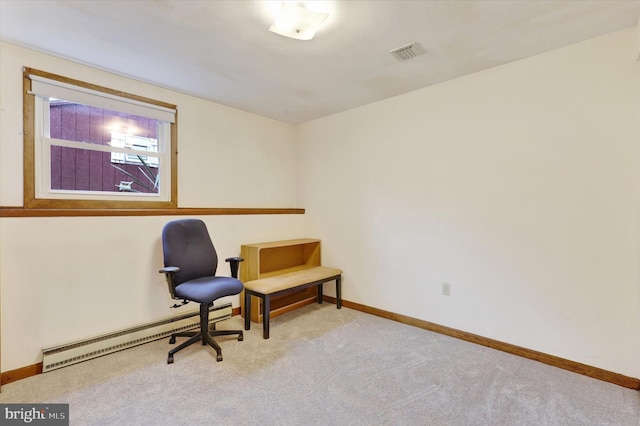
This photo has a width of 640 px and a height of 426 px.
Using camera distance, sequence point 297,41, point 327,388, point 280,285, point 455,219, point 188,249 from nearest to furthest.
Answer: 1. point 327,388
2. point 297,41
3. point 188,249
4. point 455,219
5. point 280,285

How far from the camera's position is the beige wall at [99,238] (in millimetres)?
2104

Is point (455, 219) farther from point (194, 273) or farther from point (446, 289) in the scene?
point (194, 273)

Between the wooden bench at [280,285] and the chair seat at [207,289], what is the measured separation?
329 mm

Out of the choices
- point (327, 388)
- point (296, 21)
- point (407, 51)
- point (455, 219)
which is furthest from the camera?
point (455, 219)

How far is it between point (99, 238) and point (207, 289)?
3.38 feet

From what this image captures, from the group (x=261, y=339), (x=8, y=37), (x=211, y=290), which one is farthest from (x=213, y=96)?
(x=261, y=339)

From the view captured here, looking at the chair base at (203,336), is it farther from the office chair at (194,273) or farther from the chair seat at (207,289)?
the chair seat at (207,289)

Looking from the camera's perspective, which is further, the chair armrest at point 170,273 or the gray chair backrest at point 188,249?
the gray chair backrest at point 188,249

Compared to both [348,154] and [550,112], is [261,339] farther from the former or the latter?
[550,112]

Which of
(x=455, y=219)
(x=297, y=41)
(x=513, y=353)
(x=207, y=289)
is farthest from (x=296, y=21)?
(x=513, y=353)

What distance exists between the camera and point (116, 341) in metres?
2.44

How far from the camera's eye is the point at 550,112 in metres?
2.28

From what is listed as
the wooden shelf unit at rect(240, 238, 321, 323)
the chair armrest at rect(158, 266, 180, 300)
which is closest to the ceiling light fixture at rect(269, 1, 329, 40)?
the chair armrest at rect(158, 266, 180, 300)

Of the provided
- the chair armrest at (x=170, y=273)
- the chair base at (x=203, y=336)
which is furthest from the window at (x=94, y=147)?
the chair base at (x=203, y=336)
